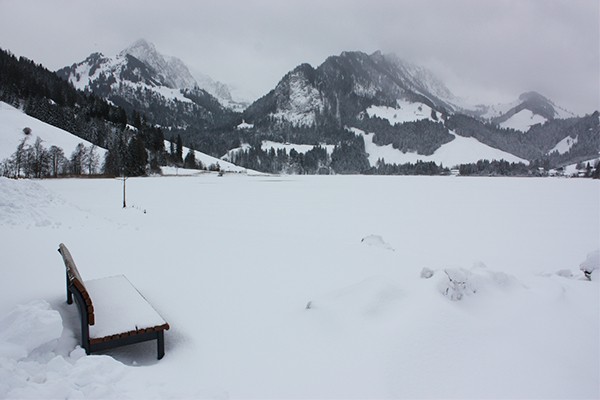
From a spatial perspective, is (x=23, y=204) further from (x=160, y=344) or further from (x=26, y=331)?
(x=160, y=344)

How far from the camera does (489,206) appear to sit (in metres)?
41.7

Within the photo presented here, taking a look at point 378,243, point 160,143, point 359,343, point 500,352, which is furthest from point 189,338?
point 160,143

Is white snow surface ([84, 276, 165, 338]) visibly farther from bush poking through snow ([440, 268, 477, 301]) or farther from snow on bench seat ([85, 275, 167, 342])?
bush poking through snow ([440, 268, 477, 301])

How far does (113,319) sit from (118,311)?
0.27 metres

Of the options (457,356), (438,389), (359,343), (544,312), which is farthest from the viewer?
(544,312)

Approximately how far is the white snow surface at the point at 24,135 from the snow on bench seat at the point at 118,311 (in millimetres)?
84639

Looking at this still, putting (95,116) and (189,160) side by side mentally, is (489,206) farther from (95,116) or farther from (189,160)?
(95,116)

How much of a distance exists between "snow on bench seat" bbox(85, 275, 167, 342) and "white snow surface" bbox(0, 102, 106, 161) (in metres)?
84.6

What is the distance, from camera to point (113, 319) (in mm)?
5688

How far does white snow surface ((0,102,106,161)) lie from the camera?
73.9 metres

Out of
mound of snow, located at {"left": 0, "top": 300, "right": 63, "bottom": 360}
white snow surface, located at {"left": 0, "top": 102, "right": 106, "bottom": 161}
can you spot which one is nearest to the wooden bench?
mound of snow, located at {"left": 0, "top": 300, "right": 63, "bottom": 360}

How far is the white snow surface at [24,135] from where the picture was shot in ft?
243

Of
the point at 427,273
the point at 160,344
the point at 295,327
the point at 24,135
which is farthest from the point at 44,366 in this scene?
the point at 24,135

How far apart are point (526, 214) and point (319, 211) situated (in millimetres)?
22172
